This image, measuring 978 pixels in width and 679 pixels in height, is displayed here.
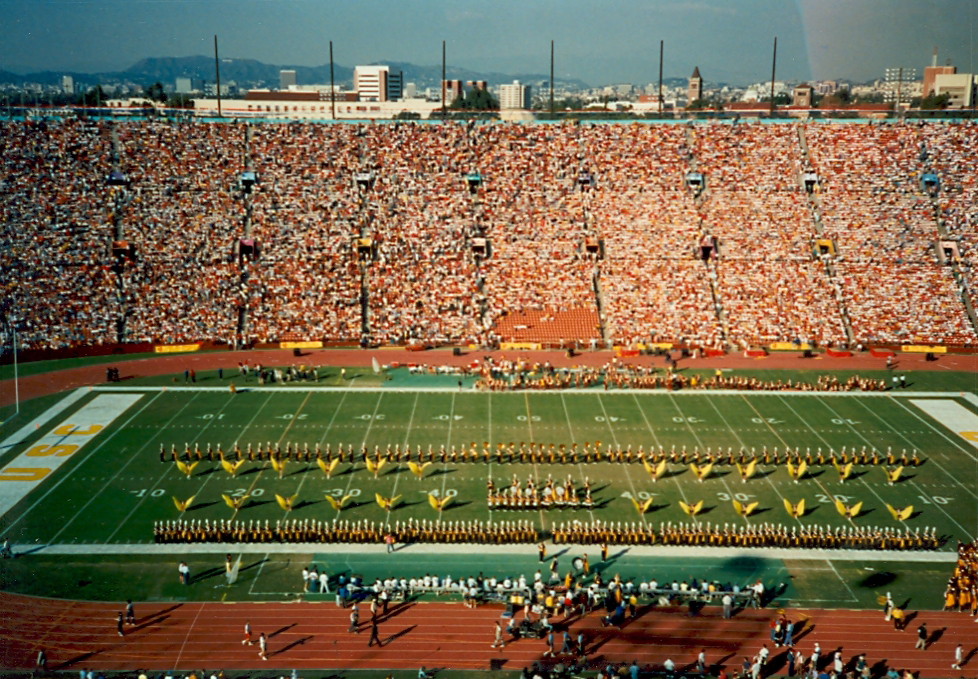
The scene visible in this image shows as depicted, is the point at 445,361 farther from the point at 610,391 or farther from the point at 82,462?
the point at 82,462

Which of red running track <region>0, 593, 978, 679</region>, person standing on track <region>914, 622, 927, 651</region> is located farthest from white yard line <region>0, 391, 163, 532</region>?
person standing on track <region>914, 622, 927, 651</region>

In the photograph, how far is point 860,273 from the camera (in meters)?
48.6

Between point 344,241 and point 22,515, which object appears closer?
point 22,515

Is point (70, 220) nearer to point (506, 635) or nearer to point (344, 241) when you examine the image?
point (344, 241)

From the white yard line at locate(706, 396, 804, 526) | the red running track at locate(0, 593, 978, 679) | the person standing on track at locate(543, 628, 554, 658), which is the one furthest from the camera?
the white yard line at locate(706, 396, 804, 526)

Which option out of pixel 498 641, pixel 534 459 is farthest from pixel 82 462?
pixel 498 641

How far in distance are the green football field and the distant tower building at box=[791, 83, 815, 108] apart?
144ft

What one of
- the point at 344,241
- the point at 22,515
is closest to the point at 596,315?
the point at 344,241

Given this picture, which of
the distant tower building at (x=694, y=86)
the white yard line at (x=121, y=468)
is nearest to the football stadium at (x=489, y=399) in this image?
the white yard line at (x=121, y=468)

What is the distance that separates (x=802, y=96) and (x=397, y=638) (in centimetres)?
7030

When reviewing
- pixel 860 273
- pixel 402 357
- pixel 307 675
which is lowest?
pixel 307 675

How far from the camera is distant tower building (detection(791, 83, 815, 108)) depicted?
7475cm

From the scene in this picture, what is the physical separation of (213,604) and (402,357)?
22054 millimetres

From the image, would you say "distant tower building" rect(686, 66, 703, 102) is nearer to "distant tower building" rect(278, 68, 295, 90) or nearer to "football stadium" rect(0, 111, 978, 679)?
"football stadium" rect(0, 111, 978, 679)
